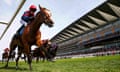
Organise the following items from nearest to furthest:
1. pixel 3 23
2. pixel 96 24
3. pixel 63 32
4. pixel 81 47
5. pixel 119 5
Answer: pixel 3 23 < pixel 119 5 < pixel 81 47 < pixel 96 24 < pixel 63 32

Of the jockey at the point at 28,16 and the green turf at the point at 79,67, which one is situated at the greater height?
the jockey at the point at 28,16

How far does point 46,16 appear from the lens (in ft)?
21.0

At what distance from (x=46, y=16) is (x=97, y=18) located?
67717mm

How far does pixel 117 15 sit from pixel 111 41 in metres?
14.2

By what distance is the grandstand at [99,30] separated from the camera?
4853 cm

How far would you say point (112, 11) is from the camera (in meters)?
60.5

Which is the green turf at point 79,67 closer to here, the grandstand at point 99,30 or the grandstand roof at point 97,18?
the grandstand at point 99,30

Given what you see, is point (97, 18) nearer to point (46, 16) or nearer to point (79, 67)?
point (79, 67)

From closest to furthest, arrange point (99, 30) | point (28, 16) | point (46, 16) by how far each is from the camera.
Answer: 1. point (46, 16)
2. point (28, 16)
3. point (99, 30)

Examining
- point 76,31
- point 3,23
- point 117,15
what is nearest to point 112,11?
point 117,15

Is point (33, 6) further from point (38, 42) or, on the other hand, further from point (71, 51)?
point (71, 51)

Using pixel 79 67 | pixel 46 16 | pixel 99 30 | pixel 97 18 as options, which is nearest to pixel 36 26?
pixel 46 16

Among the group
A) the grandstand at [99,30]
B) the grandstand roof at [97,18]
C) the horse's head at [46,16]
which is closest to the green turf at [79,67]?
the horse's head at [46,16]

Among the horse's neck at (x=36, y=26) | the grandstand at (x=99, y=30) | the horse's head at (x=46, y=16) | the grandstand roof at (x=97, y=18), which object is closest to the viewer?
the horse's head at (x=46, y=16)
